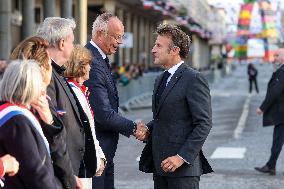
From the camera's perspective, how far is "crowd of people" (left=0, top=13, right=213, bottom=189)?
3.89 metres

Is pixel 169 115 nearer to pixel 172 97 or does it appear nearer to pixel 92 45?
pixel 172 97

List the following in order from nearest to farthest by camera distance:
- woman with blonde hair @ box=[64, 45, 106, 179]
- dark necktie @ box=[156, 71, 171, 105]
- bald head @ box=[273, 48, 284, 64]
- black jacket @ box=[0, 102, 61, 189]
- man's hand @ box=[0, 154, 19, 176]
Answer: man's hand @ box=[0, 154, 19, 176] < black jacket @ box=[0, 102, 61, 189] < woman with blonde hair @ box=[64, 45, 106, 179] < dark necktie @ box=[156, 71, 171, 105] < bald head @ box=[273, 48, 284, 64]

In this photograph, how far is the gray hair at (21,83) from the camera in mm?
3879

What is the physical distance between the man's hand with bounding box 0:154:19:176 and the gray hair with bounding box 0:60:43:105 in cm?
31

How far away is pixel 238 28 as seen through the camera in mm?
106188

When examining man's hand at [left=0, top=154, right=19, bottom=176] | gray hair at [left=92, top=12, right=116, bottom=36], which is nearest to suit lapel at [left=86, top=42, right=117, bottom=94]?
gray hair at [left=92, top=12, right=116, bottom=36]

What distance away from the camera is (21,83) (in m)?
3.88

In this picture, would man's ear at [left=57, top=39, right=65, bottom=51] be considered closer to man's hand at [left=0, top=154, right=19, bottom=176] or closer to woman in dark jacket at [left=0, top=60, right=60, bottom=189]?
woman in dark jacket at [left=0, top=60, right=60, bottom=189]

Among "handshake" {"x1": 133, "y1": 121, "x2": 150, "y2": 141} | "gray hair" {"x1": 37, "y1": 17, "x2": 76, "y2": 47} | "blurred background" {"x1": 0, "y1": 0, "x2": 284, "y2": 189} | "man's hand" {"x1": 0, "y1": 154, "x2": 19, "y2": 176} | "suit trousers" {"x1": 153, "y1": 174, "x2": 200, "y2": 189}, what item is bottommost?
"blurred background" {"x1": 0, "y1": 0, "x2": 284, "y2": 189}

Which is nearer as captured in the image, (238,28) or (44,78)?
(44,78)

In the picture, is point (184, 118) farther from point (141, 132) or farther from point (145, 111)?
point (145, 111)

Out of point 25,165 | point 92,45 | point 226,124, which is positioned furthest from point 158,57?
point 226,124

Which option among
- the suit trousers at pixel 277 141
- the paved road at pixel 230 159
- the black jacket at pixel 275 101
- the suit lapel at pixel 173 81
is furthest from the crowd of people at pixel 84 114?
the black jacket at pixel 275 101

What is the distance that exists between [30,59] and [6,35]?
67.5ft
